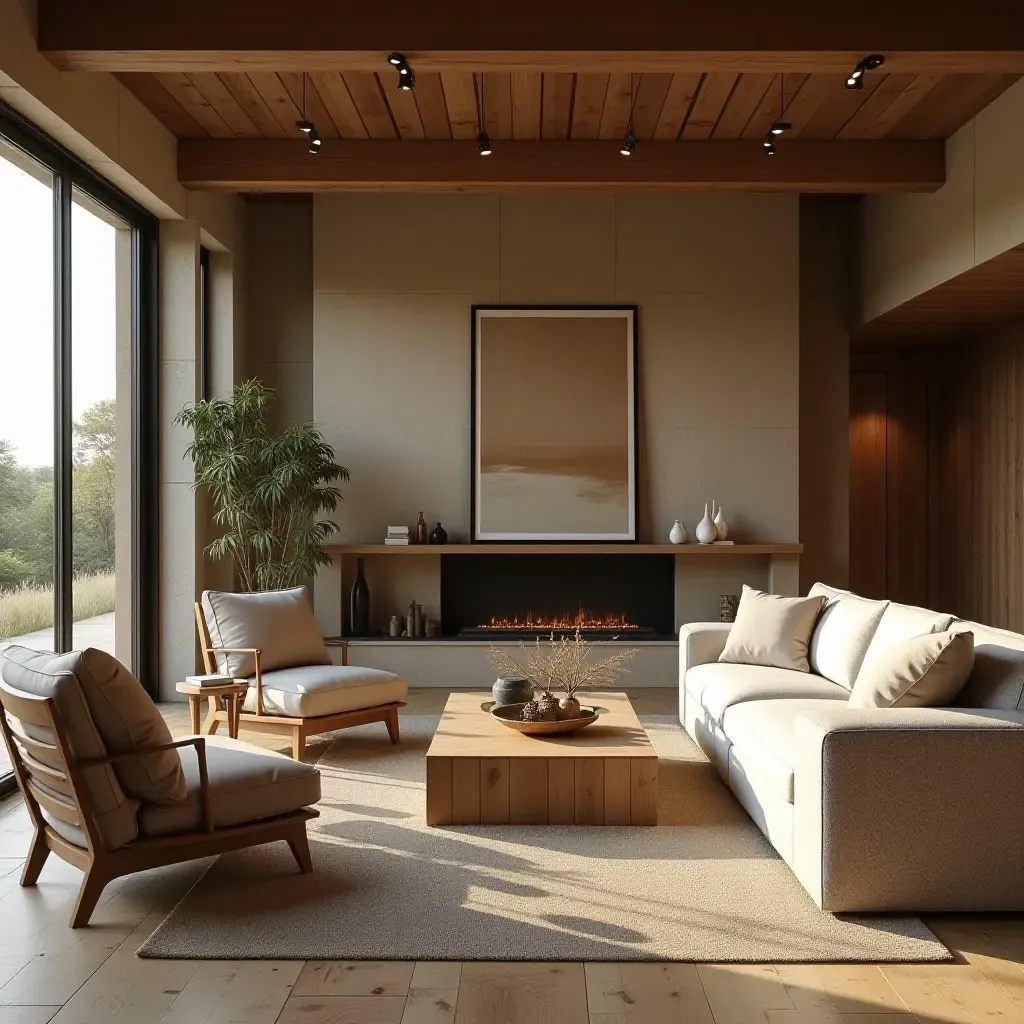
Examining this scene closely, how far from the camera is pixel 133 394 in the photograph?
22.9 ft

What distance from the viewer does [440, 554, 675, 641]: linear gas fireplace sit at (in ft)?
27.3

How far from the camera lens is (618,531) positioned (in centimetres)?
807

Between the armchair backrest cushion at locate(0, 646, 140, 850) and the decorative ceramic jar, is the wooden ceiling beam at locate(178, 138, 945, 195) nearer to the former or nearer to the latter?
the decorative ceramic jar

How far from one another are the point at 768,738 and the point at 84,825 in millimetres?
2398

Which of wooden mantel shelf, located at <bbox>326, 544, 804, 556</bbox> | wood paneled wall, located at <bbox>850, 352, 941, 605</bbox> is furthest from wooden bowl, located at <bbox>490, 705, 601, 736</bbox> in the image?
wood paneled wall, located at <bbox>850, 352, 941, 605</bbox>

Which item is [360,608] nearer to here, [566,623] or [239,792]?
[566,623]

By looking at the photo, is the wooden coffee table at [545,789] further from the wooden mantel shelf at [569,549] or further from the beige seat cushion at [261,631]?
the wooden mantel shelf at [569,549]

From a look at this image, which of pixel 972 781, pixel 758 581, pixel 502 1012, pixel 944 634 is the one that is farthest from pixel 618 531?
pixel 502 1012

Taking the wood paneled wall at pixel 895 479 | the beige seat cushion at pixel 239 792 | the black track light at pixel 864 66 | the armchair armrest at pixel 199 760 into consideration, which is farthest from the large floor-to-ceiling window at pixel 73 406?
the wood paneled wall at pixel 895 479

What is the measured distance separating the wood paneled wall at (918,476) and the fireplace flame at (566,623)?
8.61 ft

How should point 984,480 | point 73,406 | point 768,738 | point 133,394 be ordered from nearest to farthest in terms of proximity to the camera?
point 768,738 < point 73,406 < point 133,394 < point 984,480

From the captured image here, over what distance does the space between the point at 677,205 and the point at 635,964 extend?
20.6ft

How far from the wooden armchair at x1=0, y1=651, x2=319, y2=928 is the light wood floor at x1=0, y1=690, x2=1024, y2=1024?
0.25 meters
